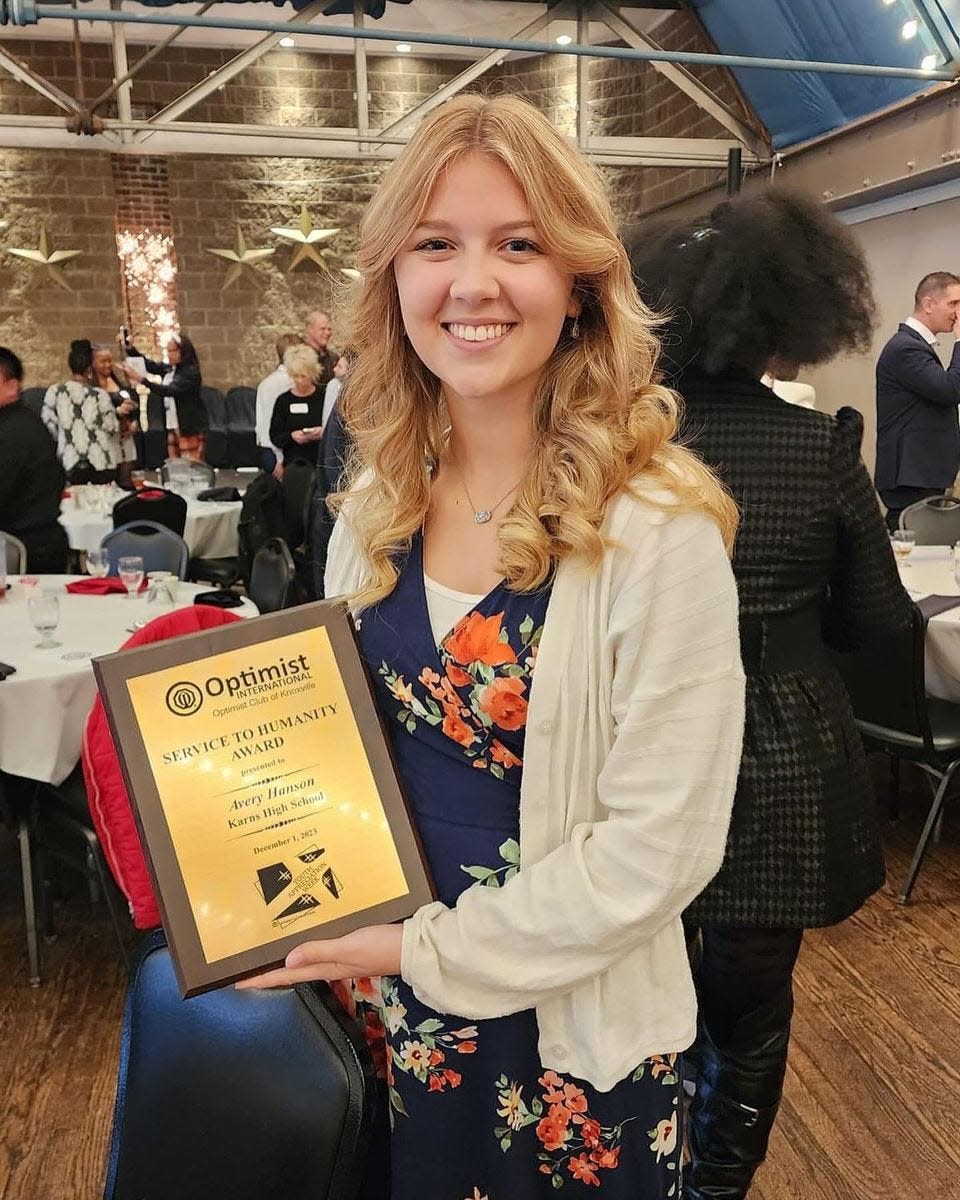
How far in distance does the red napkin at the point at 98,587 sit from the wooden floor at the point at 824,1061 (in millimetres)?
1090

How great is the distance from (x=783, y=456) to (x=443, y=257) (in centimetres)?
92

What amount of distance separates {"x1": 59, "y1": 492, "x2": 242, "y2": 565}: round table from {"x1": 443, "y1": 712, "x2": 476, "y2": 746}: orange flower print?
479cm

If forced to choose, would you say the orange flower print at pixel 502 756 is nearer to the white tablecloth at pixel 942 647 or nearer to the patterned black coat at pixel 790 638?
the patterned black coat at pixel 790 638

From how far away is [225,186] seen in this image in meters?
11.1

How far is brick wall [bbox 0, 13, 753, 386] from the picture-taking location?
10.6m

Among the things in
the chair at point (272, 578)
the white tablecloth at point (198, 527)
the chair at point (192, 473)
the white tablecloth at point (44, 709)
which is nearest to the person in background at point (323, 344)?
the chair at point (192, 473)

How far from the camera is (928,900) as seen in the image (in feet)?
10.2

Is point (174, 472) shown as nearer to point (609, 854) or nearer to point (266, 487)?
point (266, 487)

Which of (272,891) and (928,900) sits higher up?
(272,891)

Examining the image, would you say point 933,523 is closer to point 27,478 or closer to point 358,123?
point 27,478

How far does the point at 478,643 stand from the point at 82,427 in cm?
681

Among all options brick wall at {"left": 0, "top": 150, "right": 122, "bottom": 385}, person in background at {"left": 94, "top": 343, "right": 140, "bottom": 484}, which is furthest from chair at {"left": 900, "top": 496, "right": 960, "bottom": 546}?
brick wall at {"left": 0, "top": 150, "right": 122, "bottom": 385}

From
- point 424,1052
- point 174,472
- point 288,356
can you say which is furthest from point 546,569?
point 174,472

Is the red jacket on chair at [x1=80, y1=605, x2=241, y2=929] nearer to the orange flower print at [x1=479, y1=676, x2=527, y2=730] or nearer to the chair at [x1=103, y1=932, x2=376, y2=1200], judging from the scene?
the chair at [x1=103, y1=932, x2=376, y2=1200]
